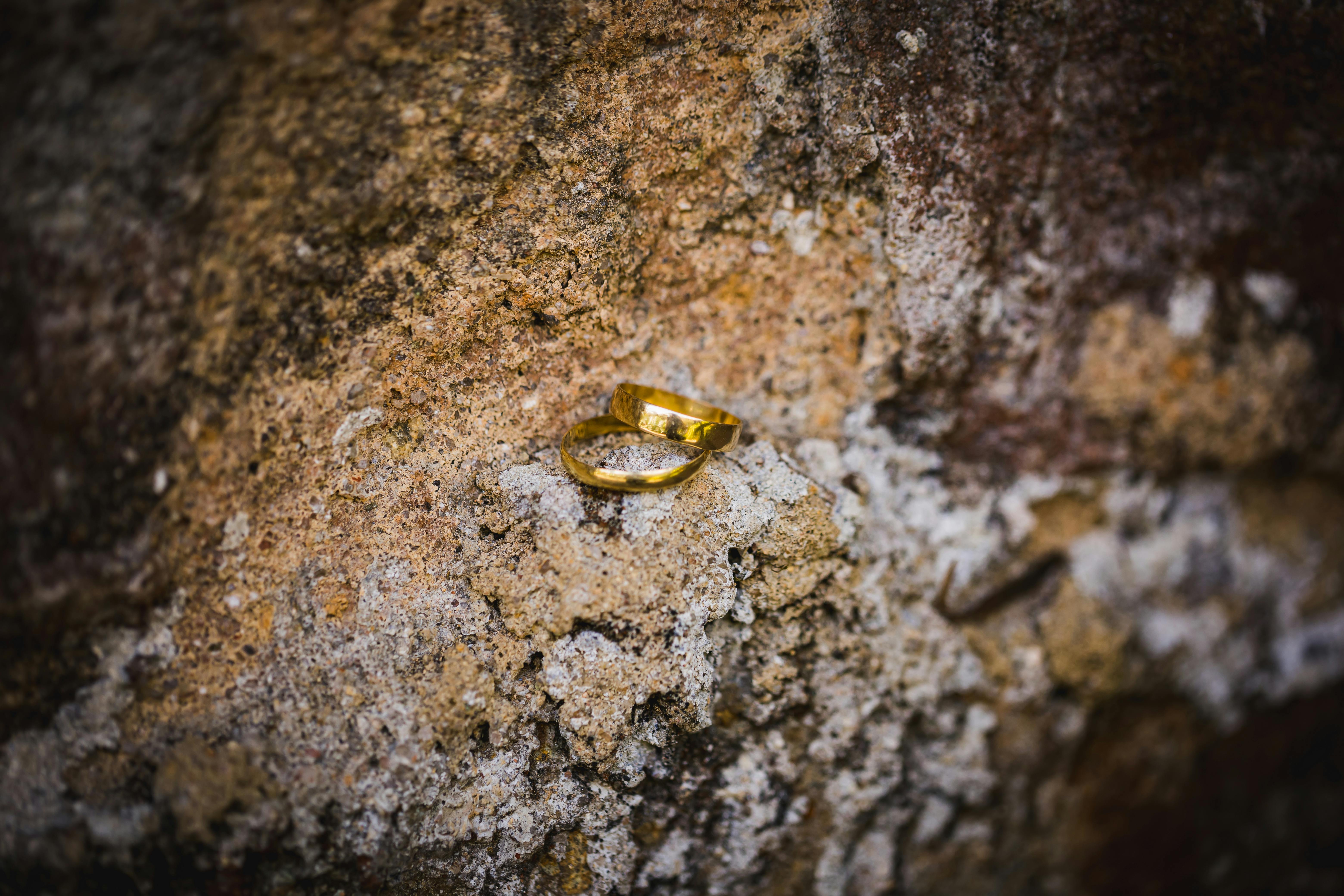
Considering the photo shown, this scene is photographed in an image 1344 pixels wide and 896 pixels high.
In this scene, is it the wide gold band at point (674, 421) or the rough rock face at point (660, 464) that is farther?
the wide gold band at point (674, 421)

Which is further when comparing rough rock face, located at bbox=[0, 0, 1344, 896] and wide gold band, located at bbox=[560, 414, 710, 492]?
wide gold band, located at bbox=[560, 414, 710, 492]

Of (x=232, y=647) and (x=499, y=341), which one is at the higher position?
(x=499, y=341)

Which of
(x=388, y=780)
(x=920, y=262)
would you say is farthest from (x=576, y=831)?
(x=920, y=262)

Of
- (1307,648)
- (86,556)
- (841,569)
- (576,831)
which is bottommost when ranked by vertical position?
(576,831)

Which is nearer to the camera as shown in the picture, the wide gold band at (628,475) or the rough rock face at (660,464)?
the rough rock face at (660,464)

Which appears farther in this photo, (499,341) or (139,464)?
(499,341)

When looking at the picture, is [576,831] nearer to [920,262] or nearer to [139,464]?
[139,464]
